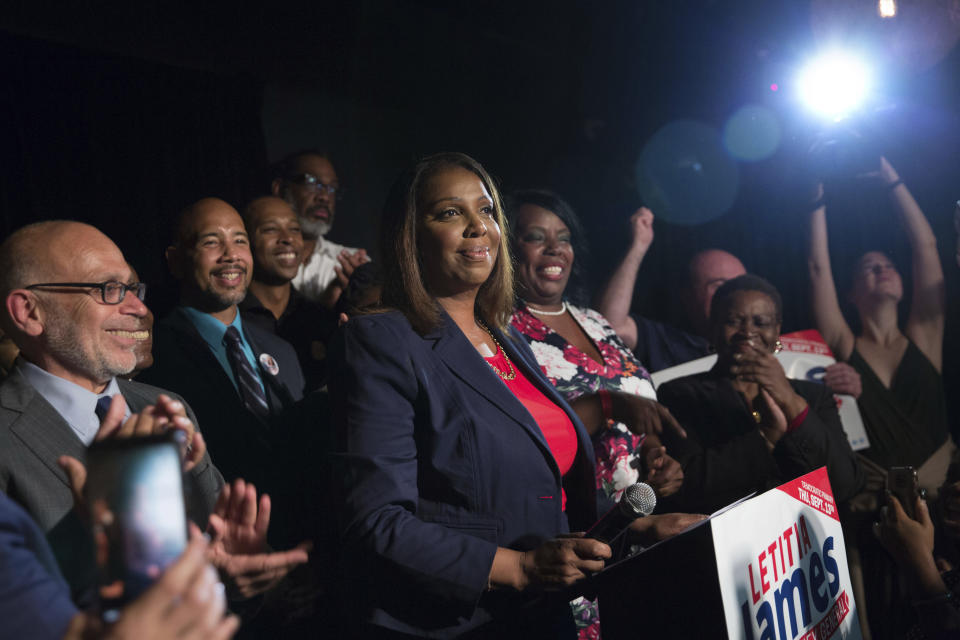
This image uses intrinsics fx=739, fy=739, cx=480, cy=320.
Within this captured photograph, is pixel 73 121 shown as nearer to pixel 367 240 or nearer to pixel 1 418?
pixel 367 240

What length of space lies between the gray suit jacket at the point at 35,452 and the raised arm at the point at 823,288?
3.63 metres

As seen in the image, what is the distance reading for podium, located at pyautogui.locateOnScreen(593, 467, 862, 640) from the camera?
1188 millimetres

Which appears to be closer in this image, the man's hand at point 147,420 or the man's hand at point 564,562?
the man's hand at point 147,420

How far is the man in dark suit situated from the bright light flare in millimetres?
3879

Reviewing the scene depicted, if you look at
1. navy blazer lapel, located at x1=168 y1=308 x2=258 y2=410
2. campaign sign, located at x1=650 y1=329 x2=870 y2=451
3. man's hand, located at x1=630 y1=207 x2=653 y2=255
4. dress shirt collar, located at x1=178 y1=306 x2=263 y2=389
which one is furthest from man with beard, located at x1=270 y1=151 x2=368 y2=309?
campaign sign, located at x1=650 y1=329 x2=870 y2=451

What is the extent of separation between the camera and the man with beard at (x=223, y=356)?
7.00 ft

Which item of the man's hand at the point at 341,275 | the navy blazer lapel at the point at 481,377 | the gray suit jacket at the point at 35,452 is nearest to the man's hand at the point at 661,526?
the navy blazer lapel at the point at 481,377

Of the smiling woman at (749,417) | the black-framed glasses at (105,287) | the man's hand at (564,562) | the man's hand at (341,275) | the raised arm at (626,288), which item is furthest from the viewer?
the raised arm at (626,288)

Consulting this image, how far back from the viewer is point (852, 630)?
1562mm

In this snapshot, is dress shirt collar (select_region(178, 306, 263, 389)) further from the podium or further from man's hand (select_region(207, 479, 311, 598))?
the podium

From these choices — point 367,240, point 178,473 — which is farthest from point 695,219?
point 178,473

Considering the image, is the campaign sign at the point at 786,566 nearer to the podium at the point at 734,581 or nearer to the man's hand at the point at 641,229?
the podium at the point at 734,581

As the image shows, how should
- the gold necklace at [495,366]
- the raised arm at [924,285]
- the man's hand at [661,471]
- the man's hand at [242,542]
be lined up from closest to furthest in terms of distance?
the man's hand at [242,542] → the gold necklace at [495,366] → the man's hand at [661,471] → the raised arm at [924,285]

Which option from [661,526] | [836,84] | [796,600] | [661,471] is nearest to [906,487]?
[661,471]
